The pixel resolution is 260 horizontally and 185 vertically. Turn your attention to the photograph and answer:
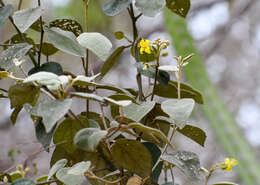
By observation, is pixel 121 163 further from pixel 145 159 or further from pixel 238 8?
pixel 238 8

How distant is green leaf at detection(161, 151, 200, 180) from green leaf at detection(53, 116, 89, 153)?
0.10 meters

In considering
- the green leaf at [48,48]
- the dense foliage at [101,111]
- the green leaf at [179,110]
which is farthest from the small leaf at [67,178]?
the green leaf at [48,48]

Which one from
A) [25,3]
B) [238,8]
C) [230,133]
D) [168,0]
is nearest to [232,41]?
[238,8]

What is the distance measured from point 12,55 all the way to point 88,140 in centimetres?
17

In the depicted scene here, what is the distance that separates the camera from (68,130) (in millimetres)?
470

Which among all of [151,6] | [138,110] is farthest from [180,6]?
[138,110]

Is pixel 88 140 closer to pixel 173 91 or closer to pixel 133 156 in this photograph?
pixel 133 156

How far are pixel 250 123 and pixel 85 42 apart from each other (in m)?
2.70

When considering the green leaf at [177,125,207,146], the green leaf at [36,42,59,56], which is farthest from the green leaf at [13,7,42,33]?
the green leaf at [177,125,207,146]

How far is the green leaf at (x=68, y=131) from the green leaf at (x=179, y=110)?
0.11m

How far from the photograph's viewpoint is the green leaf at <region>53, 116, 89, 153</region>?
465mm

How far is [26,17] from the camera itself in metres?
0.47

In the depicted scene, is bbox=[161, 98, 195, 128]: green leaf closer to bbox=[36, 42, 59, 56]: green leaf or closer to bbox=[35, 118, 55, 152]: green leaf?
bbox=[35, 118, 55, 152]: green leaf

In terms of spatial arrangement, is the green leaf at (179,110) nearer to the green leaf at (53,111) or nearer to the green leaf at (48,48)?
the green leaf at (53,111)
